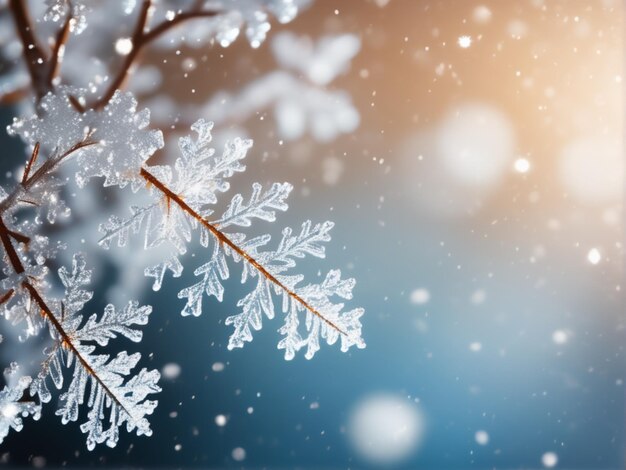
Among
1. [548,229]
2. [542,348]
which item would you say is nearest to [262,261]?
[548,229]

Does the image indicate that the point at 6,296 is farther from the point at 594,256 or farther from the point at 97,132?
the point at 594,256

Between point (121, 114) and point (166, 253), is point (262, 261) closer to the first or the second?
point (166, 253)

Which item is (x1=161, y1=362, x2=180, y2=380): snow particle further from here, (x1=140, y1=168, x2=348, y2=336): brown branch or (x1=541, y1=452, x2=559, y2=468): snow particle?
(x1=541, y1=452, x2=559, y2=468): snow particle

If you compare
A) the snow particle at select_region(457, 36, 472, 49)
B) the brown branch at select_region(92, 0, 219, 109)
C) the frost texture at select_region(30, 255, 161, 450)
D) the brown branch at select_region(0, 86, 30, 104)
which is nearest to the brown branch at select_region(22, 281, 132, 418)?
the frost texture at select_region(30, 255, 161, 450)

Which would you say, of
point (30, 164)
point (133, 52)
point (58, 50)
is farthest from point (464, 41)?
point (30, 164)

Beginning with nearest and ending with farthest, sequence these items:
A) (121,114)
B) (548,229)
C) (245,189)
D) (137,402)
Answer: (121,114)
(137,402)
(245,189)
(548,229)

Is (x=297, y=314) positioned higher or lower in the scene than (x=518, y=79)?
lower

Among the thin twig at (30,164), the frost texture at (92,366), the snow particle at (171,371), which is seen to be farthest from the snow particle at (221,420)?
the thin twig at (30,164)
